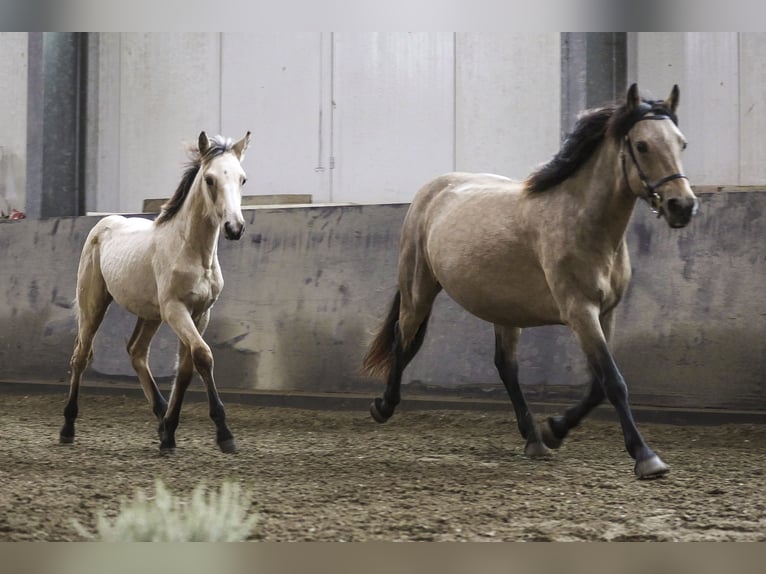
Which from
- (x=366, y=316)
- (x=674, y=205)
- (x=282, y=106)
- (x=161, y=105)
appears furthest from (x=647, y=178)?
(x=161, y=105)

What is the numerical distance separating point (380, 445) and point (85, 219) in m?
4.22

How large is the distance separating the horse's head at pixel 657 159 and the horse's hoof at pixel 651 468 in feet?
3.39

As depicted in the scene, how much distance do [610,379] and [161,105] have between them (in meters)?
7.86

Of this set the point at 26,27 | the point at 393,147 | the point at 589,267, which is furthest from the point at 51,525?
the point at 393,147

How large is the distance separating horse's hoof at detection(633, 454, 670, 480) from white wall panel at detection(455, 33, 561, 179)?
5563 mm

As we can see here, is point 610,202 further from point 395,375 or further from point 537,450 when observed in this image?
point 395,375

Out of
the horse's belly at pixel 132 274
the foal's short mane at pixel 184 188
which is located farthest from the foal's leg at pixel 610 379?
the horse's belly at pixel 132 274

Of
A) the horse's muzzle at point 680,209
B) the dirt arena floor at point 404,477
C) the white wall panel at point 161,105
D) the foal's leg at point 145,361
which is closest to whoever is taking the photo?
the dirt arena floor at point 404,477

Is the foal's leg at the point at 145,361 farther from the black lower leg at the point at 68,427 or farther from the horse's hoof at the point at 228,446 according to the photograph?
the horse's hoof at the point at 228,446

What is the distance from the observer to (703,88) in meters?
8.62

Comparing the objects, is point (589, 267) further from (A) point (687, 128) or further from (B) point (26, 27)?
(A) point (687, 128)

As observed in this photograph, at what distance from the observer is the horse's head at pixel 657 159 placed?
3.96m

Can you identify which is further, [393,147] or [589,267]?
[393,147]

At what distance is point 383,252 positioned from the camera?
23.5 feet
